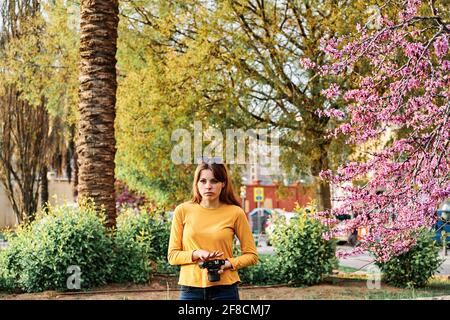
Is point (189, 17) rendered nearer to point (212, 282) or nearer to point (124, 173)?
point (124, 173)

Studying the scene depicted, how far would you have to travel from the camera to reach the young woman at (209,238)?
4.65 m

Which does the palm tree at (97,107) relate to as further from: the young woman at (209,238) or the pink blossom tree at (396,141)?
the young woman at (209,238)

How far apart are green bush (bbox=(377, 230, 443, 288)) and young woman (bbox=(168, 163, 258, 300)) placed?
7635mm

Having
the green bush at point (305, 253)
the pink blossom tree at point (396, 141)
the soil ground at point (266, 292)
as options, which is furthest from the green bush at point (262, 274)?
the pink blossom tree at point (396, 141)

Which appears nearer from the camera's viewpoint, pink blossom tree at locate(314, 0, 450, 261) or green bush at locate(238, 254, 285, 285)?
pink blossom tree at locate(314, 0, 450, 261)

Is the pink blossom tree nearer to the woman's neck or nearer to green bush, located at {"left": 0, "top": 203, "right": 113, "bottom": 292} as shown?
the woman's neck

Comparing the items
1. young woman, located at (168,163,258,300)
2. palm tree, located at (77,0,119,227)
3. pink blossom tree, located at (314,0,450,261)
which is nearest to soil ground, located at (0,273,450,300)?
palm tree, located at (77,0,119,227)

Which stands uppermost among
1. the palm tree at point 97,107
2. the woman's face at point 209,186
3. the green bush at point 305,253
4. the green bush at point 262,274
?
the palm tree at point 97,107

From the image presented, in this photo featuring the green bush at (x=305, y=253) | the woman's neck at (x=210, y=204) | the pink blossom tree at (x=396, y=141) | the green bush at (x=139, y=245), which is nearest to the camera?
the woman's neck at (x=210, y=204)

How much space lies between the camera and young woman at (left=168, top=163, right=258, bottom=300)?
15.3 feet

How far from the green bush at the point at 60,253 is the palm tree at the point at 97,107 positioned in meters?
0.55

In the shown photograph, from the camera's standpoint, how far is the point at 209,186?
4711 millimetres

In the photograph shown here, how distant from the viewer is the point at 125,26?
1852cm

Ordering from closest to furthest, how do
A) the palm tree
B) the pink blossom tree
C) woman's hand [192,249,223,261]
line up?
woman's hand [192,249,223,261], the pink blossom tree, the palm tree
